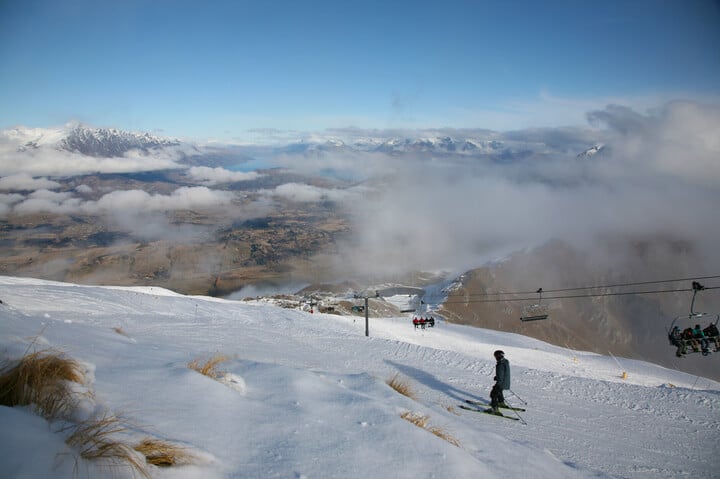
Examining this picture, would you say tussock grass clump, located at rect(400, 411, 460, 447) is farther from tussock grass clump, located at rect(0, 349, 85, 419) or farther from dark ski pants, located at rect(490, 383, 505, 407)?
dark ski pants, located at rect(490, 383, 505, 407)

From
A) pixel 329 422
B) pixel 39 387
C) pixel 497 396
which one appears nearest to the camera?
pixel 39 387

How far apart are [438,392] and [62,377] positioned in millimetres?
9348

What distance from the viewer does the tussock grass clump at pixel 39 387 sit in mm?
3006

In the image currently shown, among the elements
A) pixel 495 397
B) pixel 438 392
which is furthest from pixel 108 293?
pixel 495 397

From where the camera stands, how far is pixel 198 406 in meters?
4.01

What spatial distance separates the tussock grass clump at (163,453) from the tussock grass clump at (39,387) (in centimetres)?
82

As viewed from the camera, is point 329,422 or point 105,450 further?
point 329,422

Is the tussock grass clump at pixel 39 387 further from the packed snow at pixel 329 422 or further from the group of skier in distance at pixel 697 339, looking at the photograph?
the group of skier in distance at pixel 697 339

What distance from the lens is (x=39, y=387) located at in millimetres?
3158

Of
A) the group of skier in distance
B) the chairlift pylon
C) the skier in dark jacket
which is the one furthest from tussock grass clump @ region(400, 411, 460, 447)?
the chairlift pylon

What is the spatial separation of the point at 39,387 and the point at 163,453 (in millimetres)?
1344

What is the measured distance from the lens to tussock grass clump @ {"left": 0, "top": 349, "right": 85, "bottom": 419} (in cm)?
301

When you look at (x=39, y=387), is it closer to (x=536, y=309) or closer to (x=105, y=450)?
(x=105, y=450)

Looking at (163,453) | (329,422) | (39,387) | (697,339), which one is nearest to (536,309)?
(697,339)
